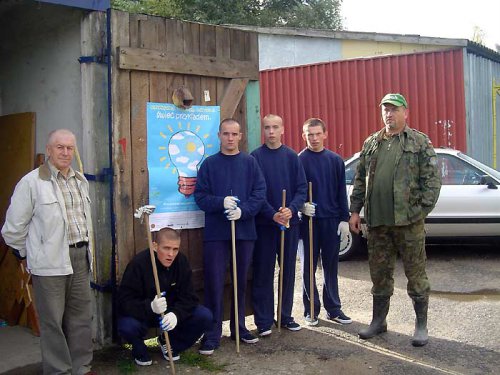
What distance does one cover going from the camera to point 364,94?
38.0 ft

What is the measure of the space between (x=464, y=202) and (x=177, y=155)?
4.67 m

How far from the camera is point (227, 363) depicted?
4.68 meters

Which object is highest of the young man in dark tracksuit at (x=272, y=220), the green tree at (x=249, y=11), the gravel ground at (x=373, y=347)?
the green tree at (x=249, y=11)

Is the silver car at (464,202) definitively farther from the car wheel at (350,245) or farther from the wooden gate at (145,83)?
the wooden gate at (145,83)

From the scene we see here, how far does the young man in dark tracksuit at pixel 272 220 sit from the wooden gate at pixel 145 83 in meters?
0.47

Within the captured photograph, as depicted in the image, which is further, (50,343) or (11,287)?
(11,287)

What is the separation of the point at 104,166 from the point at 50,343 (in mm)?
1392

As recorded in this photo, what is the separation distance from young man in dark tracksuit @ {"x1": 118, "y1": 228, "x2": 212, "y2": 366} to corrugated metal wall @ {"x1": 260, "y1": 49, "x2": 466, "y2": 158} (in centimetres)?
741

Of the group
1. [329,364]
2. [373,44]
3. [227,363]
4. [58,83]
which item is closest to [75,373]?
[227,363]

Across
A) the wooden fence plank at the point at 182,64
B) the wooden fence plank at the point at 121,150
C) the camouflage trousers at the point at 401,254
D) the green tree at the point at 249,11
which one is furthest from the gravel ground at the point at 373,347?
the green tree at the point at 249,11

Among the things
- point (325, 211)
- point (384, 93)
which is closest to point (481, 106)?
point (384, 93)

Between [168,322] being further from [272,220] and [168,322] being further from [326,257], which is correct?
[326,257]

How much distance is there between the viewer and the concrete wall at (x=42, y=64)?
4.81 m

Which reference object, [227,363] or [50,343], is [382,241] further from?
[50,343]
